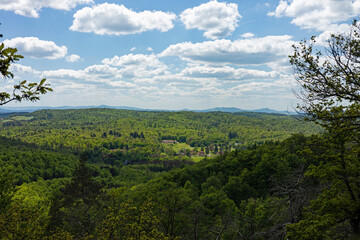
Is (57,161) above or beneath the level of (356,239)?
beneath

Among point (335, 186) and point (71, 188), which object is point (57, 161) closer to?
point (71, 188)

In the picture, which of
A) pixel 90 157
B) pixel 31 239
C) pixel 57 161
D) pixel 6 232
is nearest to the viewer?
pixel 6 232

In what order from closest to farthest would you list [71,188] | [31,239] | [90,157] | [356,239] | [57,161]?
1. [356,239]
2. [31,239]
3. [71,188]
4. [57,161]
5. [90,157]

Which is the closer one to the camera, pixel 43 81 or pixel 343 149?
pixel 43 81

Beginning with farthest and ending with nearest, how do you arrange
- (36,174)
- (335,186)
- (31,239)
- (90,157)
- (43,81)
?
(90,157) → (36,174) → (31,239) → (335,186) → (43,81)

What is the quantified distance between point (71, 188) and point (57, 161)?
342 feet

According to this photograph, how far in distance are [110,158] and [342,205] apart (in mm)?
192076

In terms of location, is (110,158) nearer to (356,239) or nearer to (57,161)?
(57,161)

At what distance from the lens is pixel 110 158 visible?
18875 centimetres

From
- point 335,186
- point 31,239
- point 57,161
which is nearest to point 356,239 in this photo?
point 335,186

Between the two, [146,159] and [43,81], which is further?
[146,159]

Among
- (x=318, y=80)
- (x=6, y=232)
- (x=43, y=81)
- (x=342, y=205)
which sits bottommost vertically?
(x=6, y=232)

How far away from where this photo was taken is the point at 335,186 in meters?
12.0

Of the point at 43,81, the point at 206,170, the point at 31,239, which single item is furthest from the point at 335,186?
the point at 206,170
